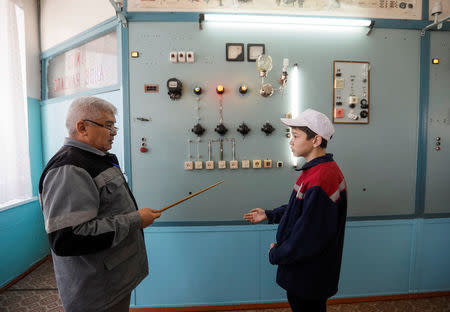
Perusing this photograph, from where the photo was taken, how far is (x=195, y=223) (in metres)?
1.95

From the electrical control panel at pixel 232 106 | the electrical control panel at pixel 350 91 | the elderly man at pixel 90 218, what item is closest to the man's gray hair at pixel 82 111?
the elderly man at pixel 90 218

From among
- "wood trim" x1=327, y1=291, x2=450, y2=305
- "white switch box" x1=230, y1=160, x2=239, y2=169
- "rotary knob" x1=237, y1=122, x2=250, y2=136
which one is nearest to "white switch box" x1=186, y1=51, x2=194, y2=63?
"rotary knob" x1=237, y1=122, x2=250, y2=136

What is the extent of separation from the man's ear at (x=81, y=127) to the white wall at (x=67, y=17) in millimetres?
1836

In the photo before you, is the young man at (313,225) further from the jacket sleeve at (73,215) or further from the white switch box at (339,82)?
the white switch box at (339,82)

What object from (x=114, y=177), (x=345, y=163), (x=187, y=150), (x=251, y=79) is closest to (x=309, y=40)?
(x=251, y=79)

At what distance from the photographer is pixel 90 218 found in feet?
3.01

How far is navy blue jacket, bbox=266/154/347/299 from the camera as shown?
1038 millimetres

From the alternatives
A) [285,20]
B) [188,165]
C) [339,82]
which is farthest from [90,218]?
[339,82]

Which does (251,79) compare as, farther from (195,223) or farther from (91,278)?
(91,278)

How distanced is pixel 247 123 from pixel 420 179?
1891 millimetres

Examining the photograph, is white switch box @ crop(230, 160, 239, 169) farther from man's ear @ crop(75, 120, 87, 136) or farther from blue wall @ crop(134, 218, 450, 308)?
man's ear @ crop(75, 120, 87, 136)

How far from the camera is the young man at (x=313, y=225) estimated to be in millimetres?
1039

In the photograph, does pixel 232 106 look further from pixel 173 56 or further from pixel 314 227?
pixel 314 227

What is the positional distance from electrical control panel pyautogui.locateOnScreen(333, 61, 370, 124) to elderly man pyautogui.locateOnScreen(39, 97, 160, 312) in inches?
76.8
